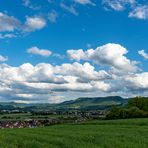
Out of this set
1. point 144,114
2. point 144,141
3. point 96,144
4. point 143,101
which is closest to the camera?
point 96,144

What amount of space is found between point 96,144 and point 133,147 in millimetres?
2346

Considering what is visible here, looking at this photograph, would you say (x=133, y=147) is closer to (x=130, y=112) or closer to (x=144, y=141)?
(x=144, y=141)

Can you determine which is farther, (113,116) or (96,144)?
(113,116)

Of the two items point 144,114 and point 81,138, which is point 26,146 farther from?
point 144,114

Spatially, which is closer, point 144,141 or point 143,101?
point 144,141

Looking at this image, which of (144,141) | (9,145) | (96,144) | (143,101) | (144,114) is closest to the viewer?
(9,145)

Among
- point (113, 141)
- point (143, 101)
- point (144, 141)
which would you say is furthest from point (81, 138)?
point (143, 101)

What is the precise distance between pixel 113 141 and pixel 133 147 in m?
2.42

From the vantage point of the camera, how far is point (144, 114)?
10669 centimetres

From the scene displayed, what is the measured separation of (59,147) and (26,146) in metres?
1.97

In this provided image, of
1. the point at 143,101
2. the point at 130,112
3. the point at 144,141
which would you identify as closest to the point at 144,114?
the point at 130,112

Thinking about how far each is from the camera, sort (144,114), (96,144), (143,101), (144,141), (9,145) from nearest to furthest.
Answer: (9,145), (96,144), (144,141), (144,114), (143,101)

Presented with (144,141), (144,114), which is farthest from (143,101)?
(144,141)

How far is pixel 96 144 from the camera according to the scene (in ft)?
77.5
